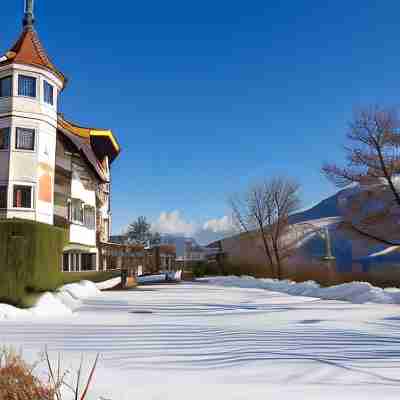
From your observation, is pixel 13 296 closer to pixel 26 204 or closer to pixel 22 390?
pixel 22 390

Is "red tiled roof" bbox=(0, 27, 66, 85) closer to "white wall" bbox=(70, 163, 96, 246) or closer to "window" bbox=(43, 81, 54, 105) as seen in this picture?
"window" bbox=(43, 81, 54, 105)

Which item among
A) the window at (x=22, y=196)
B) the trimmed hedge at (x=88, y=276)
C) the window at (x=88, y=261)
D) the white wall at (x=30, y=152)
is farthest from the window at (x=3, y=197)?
the window at (x=88, y=261)

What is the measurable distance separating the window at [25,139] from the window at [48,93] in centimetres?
219

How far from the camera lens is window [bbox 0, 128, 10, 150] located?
2075 cm

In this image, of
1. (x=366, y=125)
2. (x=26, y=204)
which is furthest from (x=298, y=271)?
(x=26, y=204)

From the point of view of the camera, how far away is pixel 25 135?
69.2 ft

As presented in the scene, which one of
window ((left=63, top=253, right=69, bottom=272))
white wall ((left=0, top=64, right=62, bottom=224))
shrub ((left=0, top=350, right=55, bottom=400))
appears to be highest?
white wall ((left=0, top=64, right=62, bottom=224))

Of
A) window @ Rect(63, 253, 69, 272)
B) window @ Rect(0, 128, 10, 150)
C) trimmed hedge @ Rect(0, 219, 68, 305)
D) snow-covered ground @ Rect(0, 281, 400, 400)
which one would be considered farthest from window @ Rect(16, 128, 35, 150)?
snow-covered ground @ Rect(0, 281, 400, 400)

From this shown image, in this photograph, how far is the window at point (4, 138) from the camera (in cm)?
2075

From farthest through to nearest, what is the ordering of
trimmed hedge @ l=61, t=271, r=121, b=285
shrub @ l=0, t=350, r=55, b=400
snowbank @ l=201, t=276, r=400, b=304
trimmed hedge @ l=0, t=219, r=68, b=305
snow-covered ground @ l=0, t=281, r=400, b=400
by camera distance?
trimmed hedge @ l=61, t=271, r=121, b=285 < snowbank @ l=201, t=276, r=400, b=304 < trimmed hedge @ l=0, t=219, r=68, b=305 < snow-covered ground @ l=0, t=281, r=400, b=400 < shrub @ l=0, t=350, r=55, b=400

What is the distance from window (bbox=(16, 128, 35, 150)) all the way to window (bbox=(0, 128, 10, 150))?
0.48 meters

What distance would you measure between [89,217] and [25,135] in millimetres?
8312

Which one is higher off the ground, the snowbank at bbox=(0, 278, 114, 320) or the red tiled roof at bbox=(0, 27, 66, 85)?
the red tiled roof at bbox=(0, 27, 66, 85)

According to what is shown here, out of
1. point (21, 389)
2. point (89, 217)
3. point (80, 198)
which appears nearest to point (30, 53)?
point (80, 198)
